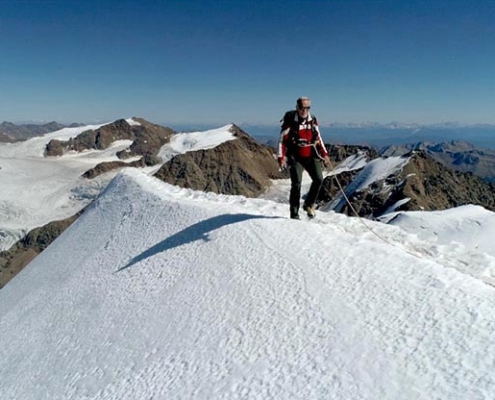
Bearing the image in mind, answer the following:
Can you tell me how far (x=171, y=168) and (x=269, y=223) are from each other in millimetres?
152886

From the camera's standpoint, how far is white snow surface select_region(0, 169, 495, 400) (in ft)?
17.0

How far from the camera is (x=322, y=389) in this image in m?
4.98

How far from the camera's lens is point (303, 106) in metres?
10.0

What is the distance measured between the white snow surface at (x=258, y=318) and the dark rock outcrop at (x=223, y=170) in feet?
454

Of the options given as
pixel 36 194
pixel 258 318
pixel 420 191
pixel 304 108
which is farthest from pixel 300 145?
pixel 36 194

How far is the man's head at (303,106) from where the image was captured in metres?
9.91

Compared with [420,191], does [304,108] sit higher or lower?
higher

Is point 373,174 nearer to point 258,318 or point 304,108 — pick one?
point 304,108

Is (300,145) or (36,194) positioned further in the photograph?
(36,194)

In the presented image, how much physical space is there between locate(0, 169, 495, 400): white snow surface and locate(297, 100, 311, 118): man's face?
2.63m

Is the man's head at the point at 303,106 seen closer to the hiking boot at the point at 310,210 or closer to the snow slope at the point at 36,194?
the hiking boot at the point at 310,210

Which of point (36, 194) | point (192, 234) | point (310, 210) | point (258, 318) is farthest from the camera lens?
point (36, 194)

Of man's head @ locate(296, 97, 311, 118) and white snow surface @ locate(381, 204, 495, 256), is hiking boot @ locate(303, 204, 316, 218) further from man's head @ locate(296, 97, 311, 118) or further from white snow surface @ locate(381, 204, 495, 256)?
white snow surface @ locate(381, 204, 495, 256)

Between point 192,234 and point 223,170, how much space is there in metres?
157
